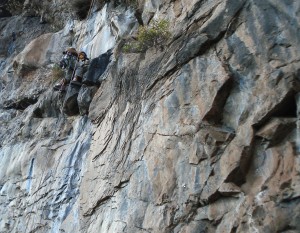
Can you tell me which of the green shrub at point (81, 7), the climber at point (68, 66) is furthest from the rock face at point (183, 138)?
the green shrub at point (81, 7)

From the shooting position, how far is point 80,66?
1347 cm

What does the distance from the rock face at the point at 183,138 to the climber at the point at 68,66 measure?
1175 mm

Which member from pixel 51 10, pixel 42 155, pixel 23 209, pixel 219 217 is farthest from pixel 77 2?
pixel 219 217

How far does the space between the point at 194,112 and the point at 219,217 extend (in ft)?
6.38

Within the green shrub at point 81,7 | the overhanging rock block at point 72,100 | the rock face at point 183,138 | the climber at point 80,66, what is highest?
the green shrub at point 81,7

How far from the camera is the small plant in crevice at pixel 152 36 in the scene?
10008 mm

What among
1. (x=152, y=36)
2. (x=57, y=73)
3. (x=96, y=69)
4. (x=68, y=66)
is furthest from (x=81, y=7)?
(x=152, y=36)

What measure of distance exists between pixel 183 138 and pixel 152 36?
3.10 metres

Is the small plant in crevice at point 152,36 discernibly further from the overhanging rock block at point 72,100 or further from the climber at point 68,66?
the climber at point 68,66

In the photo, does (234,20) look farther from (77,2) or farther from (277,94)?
(77,2)

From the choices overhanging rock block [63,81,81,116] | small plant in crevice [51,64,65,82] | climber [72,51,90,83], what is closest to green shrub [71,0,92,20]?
small plant in crevice [51,64,65,82]

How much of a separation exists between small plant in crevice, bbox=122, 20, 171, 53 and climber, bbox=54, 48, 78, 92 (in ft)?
11.9

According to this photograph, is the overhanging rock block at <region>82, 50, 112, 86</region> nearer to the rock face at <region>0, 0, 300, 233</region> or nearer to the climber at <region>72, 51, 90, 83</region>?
the rock face at <region>0, 0, 300, 233</region>

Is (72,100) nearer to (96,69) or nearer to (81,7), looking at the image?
(96,69)
